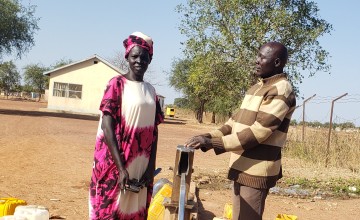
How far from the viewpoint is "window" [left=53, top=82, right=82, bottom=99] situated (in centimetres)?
3459

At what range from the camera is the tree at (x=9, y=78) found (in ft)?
237

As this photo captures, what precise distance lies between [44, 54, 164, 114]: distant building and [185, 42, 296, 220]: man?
3148cm

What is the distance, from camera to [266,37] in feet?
55.1

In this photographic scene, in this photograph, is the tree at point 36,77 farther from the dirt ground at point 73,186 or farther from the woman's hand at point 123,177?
the woman's hand at point 123,177

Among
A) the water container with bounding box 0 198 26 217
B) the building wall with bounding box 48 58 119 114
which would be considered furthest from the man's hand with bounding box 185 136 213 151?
the building wall with bounding box 48 58 119 114

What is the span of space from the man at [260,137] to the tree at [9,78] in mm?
73874

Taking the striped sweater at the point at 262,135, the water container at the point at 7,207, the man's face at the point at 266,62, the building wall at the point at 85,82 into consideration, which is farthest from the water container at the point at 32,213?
the building wall at the point at 85,82

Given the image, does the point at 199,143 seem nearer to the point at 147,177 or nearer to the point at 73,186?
the point at 147,177

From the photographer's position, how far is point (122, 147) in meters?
2.68

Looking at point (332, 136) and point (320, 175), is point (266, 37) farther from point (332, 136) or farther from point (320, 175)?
point (320, 175)

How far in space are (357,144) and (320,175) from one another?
2.03 meters

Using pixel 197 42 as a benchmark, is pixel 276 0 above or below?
above

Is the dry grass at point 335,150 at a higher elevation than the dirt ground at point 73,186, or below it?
higher

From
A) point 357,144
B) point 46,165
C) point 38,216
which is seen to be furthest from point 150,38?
point 357,144
